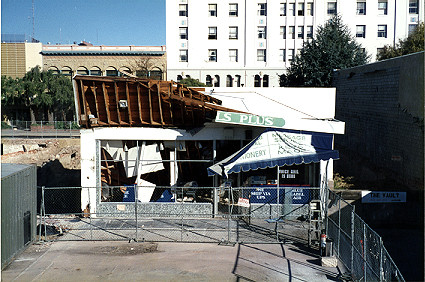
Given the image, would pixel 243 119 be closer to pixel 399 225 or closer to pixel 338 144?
pixel 399 225

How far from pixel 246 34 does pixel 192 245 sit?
48466mm

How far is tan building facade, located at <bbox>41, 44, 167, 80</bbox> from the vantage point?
65938mm

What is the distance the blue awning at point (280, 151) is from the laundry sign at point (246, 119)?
53 cm

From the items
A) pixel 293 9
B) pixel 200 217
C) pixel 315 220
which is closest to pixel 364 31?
pixel 293 9

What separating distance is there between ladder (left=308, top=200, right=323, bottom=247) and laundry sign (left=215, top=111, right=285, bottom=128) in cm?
336

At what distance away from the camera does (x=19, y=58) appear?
70250mm

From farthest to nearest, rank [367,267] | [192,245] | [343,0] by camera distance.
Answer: [343,0], [192,245], [367,267]

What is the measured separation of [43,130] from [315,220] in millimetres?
39284

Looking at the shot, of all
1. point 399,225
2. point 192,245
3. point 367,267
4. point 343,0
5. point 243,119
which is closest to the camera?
point 367,267

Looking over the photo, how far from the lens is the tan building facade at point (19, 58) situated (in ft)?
227

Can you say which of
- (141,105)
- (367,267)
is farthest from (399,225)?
(141,105)

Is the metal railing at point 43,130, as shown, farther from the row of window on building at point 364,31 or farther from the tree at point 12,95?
the row of window on building at point 364,31

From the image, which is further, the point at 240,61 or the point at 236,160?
the point at 240,61

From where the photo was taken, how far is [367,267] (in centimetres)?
1308
